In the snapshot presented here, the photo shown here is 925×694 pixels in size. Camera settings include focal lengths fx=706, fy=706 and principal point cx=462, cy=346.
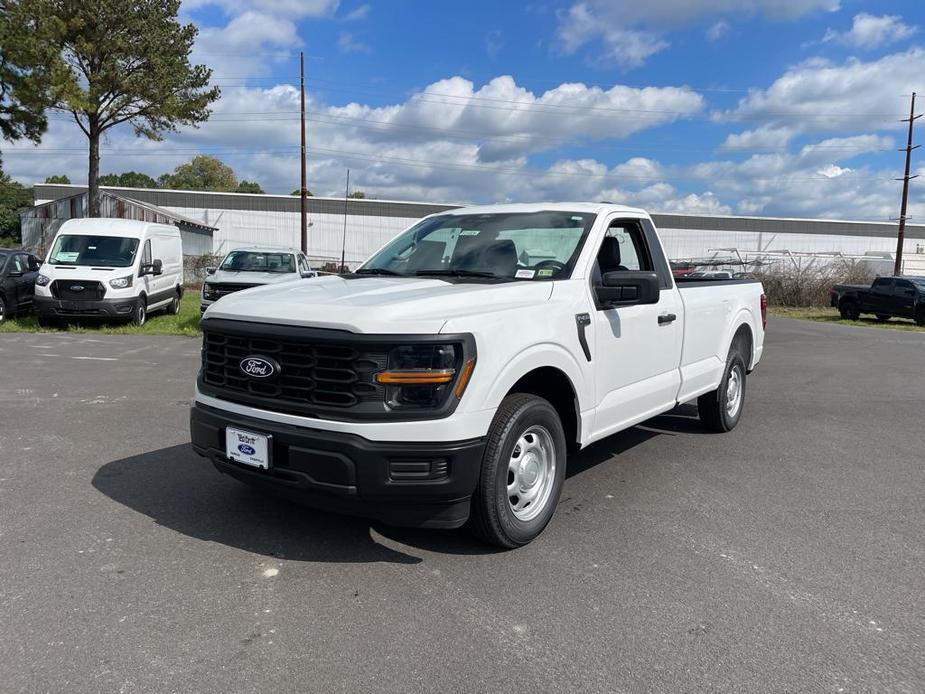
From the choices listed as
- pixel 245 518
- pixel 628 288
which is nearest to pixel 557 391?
pixel 628 288

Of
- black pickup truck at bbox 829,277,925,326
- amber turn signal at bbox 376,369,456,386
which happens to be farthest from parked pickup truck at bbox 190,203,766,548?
black pickup truck at bbox 829,277,925,326

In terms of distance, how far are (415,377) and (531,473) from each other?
1040 mm

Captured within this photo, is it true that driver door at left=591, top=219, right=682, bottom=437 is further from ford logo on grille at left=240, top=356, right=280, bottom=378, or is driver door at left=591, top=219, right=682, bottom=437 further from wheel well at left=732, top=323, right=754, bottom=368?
ford logo on grille at left=240, top=356, right=280, bottom=378

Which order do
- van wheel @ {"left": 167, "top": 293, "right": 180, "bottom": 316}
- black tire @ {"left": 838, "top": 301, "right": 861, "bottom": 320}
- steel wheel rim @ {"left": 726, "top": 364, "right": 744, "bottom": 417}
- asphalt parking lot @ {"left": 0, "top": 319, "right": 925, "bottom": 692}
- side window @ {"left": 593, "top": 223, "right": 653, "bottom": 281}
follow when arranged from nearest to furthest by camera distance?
asphalt parking lot @ {"left": 0, "top": 319, "right": 925, "bottom": 692}, side window @ {"left": 593, "top": 223, "right": 653, "bottom": 281}, steel wheel rim @ {"left": 726, "top": 364, "right": 744, "bottom": 417}, van wheel @ {"left": 167, "top": 293, "right": 180, "bottom": 316}, black tire @ {"left": 838, "top": 301, "right": 861, "bottom": 320}

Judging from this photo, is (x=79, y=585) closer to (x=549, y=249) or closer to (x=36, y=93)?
(x=549, y=249)

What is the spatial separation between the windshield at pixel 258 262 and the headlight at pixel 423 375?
12.8 metres

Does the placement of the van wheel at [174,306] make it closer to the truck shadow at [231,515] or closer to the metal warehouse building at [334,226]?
the truck shadow at [231,515]

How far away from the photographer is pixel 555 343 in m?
3.97

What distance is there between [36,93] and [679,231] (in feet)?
153

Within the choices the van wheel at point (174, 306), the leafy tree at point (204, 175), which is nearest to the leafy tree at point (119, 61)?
the van wheel at point (174, 306)

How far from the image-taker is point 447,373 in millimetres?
3369

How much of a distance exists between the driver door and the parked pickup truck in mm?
17

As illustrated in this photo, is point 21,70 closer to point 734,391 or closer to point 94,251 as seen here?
point 94,251

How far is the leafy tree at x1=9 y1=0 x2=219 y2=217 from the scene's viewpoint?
25.5 metres
